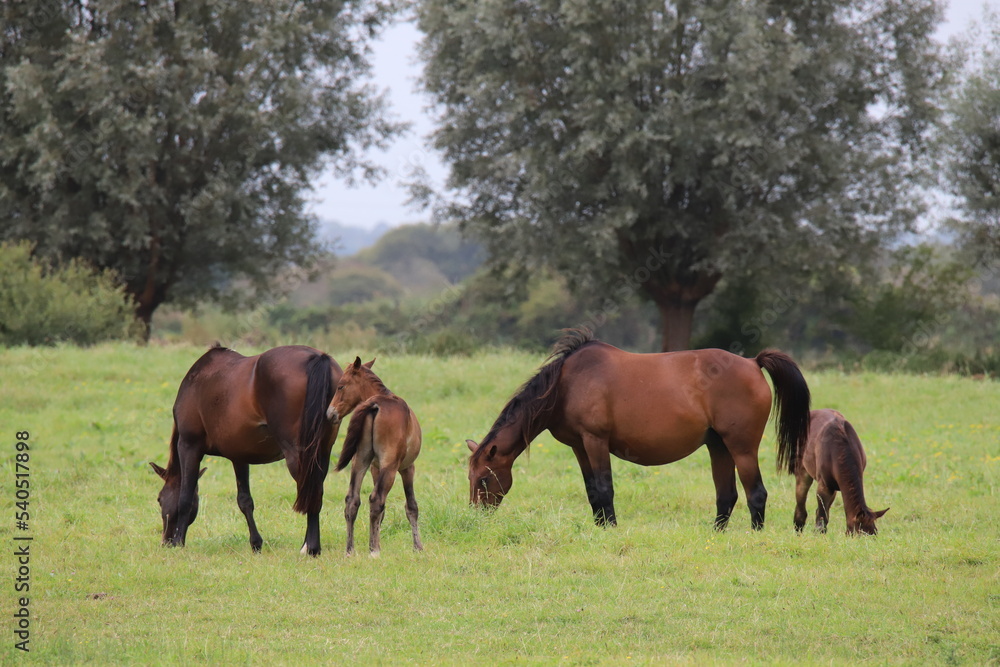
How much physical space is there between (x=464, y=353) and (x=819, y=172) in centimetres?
992

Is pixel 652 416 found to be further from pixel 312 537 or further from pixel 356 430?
pixel 312 537

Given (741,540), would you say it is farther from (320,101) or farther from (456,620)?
(320,101)

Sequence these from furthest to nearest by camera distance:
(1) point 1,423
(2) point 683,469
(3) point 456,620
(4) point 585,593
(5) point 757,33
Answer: (5) point 757,33 → (1) point 1,423 → (2) point 683,469 → (4) point 585,593 → (3) point 456,620

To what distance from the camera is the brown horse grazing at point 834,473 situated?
28.1 feet

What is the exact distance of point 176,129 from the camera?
24656 millimetres

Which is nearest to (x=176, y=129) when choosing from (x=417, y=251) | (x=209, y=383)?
(x=209, y=383)

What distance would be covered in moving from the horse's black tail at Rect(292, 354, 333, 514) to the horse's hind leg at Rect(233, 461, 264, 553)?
68 centimetres

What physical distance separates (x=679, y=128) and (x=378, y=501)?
16422mm

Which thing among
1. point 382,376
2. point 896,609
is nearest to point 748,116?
point 382,376

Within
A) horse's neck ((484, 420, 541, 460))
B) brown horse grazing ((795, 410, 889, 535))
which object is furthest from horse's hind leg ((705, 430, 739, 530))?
horse's neck ((484, 420, 541, 460))

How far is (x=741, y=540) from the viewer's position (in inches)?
316

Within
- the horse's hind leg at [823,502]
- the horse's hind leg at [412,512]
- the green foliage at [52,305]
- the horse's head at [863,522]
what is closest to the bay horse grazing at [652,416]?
the horse's hind leg at [823,502]

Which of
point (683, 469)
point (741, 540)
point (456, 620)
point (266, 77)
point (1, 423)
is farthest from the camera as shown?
point (266, 77)

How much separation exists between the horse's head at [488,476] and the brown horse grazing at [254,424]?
158 cm
